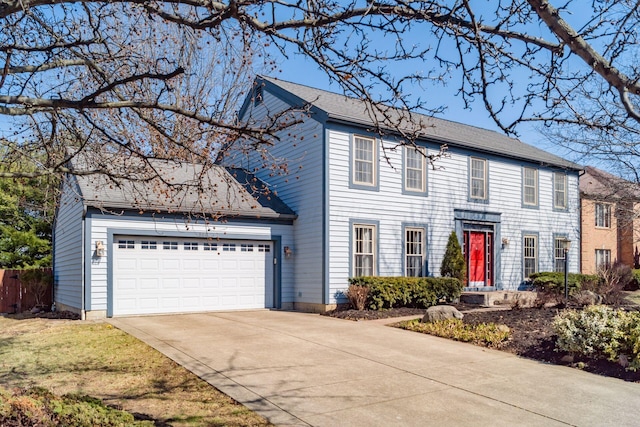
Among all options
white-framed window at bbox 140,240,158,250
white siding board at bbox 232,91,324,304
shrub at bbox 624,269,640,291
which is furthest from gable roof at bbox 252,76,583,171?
shrub at bbox 624,269,640,291

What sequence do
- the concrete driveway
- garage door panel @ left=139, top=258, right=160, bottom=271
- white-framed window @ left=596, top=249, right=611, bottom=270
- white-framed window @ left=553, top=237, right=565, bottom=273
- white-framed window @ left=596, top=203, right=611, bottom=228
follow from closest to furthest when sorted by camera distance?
the concrete driveway → garage door panel @ left=139, top=258, right=160, bottom=271 → white-framed window @ left=553, top=237, right=565, bottom=273 → white-framed window @ left=596, top=203, right=611, bottom=228 → white-framed window @ left=596, top=249, right=611, bottom=270

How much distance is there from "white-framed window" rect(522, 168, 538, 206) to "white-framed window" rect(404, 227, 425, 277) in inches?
234

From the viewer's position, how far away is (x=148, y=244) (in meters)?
14.2

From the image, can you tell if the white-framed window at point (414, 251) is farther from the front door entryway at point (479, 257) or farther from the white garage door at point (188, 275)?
the white garage door at point (188, 275)

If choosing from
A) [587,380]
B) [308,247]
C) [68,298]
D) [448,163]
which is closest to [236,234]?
[308,247]

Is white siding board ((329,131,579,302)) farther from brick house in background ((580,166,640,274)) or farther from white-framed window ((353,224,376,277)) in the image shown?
brick house in background ((580,166,640,274))

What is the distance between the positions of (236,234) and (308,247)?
2.23 metres

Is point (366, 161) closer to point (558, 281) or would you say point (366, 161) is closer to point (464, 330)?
point (464, 330)

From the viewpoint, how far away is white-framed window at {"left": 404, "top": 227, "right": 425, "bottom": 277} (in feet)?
54.8

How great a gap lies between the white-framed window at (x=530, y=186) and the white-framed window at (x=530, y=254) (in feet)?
4.62

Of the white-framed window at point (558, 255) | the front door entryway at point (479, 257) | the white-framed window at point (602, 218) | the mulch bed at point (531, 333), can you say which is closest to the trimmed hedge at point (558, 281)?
the front door entryway at point (479, 257)

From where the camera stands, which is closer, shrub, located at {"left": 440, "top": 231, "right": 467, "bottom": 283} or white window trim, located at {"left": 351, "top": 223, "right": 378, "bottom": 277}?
white window trim, located at {"left": 351, "top": 223, "right": 378, "bottom": 277}

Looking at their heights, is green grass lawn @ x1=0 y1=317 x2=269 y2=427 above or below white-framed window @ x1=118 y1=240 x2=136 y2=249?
below

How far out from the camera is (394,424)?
509 centimetres
